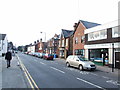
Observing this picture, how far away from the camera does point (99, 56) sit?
21.5 metres

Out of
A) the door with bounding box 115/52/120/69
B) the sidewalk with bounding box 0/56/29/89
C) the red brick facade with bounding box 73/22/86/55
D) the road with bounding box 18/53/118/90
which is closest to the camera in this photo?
the sidewalk with bounding box 0/56/29/89

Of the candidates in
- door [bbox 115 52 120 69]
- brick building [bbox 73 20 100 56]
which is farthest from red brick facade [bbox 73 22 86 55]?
door [bbox 115 52 120 69]

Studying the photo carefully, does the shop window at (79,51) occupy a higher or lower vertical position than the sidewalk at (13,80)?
higher

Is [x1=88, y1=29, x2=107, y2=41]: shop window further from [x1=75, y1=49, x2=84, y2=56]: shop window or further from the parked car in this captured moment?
the parked car

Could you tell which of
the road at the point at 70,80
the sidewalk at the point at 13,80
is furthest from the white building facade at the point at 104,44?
the sidewalk at the point at 13,80

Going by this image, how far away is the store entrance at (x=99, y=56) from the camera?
20.2 m

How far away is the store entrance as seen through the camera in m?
20.2

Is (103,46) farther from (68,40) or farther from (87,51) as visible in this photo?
(68,40)

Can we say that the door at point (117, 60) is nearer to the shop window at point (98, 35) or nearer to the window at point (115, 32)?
the window at point (115, 32)

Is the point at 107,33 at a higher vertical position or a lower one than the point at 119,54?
higher

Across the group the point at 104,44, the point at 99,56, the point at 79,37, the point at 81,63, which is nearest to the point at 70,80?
the point at 81,63

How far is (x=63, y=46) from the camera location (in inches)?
1521

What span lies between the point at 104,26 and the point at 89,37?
→ 13.9 feet

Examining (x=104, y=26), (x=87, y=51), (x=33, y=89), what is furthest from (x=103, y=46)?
A: (x=33, y=89)
